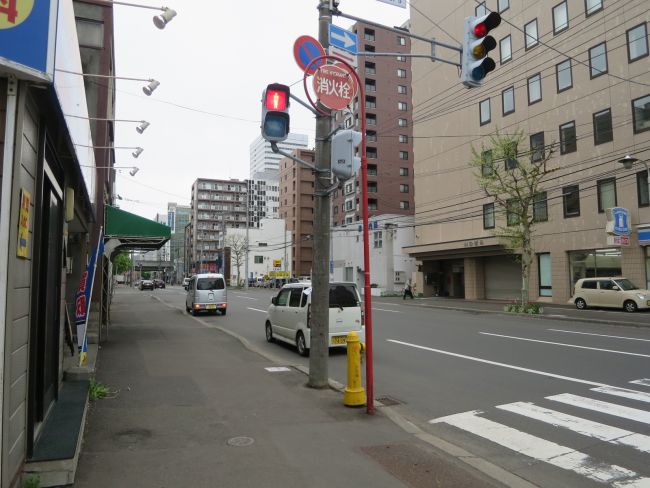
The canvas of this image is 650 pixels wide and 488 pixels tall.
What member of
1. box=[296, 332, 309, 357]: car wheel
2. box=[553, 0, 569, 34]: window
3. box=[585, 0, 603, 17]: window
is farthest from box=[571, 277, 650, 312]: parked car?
box=[296, 332, 309, 357]: car wheel

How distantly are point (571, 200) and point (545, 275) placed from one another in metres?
5.18

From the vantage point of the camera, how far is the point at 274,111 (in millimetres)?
7094

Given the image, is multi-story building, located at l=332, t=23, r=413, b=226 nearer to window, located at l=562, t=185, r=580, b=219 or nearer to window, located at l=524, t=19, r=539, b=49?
window, located at l=524, t=19, r=539, b=49

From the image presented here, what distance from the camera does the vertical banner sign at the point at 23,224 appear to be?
3426 millimetres

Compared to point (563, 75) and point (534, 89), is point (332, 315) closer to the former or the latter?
point (563, 75)

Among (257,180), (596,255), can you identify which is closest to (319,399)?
(596,255)

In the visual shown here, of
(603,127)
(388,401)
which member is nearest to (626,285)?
(603,127)

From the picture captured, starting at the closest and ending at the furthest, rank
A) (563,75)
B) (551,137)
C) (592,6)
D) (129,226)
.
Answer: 1. (129,226)
2. (592,6)
3. (563,75)
4. (551,137)

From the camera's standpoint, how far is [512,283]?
116 ft

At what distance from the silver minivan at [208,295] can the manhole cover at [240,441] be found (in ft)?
62.9

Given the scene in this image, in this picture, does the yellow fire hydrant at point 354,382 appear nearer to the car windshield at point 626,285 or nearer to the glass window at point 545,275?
the car windshield at point 626,285

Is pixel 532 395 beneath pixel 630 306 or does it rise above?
beneath

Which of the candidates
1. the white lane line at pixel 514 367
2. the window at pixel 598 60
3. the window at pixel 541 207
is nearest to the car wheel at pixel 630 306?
the window at pixel 541 207

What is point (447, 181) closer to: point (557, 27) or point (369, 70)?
point (557, 27)
